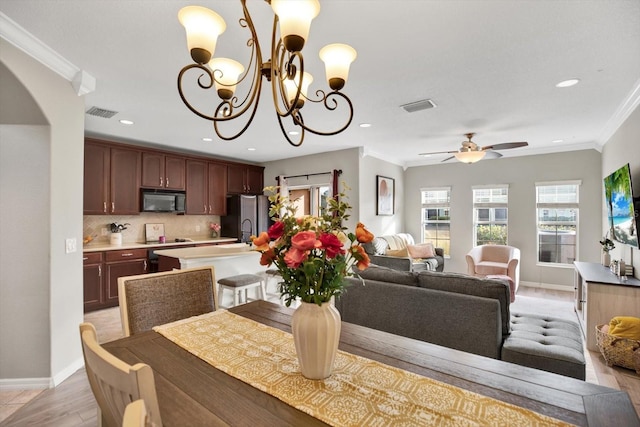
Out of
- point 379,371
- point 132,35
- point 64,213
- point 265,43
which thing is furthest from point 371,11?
point 64,213

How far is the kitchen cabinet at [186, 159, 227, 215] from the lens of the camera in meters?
5.68

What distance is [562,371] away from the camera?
190cm

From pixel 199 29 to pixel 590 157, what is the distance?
21.2ft

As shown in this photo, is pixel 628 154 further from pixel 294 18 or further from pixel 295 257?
pixel 295 257

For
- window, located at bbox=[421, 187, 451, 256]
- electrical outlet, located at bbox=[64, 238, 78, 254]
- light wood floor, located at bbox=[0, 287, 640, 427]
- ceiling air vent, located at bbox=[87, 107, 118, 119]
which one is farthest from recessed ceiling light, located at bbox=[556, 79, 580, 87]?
ceiling air vent, located at bbox=[87, 107, 118, 119]

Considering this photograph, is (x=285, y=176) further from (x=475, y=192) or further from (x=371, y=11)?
(x=371, y=11)

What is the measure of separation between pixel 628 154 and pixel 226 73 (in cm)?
437

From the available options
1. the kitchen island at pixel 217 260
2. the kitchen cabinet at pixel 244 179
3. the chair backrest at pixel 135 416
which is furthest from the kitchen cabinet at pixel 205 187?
the chair backrest at pixel 135 416

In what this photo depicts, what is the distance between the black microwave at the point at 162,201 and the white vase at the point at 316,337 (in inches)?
189

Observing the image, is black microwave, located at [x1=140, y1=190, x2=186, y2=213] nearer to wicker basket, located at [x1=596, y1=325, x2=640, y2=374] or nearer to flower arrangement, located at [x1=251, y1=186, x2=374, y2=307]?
flower arrangement, located at [x1=251, y1=186, x2=374, y2=307]

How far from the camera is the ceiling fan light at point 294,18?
1.17 m

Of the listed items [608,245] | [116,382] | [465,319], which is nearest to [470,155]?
[608,245]

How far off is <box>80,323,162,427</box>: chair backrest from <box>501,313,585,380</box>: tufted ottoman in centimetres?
224

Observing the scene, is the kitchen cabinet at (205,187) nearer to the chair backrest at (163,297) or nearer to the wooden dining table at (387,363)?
the chair backrest at (163,297)
